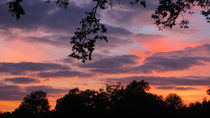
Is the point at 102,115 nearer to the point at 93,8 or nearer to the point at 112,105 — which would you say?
the point at 112,105

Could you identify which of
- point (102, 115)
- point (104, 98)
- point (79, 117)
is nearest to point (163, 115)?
point (102, 115)

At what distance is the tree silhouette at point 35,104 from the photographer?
5399 inches

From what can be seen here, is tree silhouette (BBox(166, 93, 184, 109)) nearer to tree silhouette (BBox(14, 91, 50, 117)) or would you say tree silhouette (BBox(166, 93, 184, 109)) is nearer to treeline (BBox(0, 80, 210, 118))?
treeline (BBox(0, 80, 210, 118))

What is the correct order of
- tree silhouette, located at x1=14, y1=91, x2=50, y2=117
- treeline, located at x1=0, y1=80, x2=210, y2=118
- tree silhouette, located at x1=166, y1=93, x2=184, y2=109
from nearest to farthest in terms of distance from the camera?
treeline, located at x1=0, y1=80, x2=210, y2=118 < tree silhouette, located at x1=14, y1=91, x2=50, y2=117 < tree silhouette, located at x1=166, y1=93, x2=184, y2=109

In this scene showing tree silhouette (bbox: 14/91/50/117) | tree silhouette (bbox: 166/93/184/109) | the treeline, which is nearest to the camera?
the treeline

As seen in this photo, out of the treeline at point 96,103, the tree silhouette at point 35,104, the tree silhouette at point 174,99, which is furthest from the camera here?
the tree silhouette at point 174,99

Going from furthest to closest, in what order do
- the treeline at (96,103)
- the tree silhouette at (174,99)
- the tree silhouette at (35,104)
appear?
the tree silhouette at (174,99)
the tree silhouette at (35,104)
the treeline at (96,103)

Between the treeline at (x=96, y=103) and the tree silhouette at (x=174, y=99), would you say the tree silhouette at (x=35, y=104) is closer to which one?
the treeline at (x=96, y=103)

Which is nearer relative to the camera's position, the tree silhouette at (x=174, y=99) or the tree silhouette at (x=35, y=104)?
the tree silhouette at (x=35, y=104)

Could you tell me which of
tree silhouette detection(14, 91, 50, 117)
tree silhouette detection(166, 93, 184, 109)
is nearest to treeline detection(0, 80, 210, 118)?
tree silhouette detection(14, 91, 50, 117)

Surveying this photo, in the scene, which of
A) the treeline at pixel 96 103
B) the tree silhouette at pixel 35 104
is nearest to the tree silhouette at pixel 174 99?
the treeline at pixel 96 103

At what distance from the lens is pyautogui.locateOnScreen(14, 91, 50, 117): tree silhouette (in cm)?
13712

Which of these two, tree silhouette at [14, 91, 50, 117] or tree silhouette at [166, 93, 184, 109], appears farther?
tree silhouette at [166, 93, 184, 109]

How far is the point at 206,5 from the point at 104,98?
106 metres
